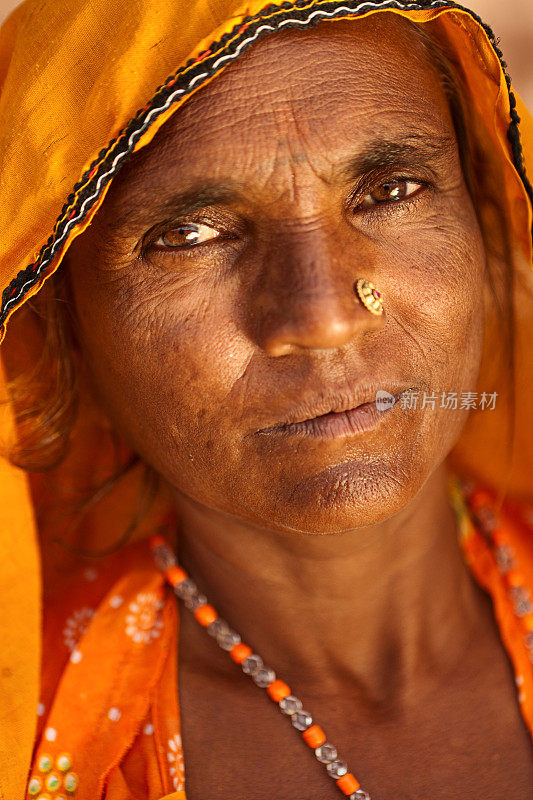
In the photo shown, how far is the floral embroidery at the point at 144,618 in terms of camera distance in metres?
1.67

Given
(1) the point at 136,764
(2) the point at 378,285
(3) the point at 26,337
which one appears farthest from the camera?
(3) the point at 26,337

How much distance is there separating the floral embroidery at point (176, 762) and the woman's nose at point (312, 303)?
29.4 inches

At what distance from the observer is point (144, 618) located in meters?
1.70

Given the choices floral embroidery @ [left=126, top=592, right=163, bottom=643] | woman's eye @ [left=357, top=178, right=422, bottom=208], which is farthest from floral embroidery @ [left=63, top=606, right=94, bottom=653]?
woman's eye @ [left=357, top=178, right=422, bottom=208]

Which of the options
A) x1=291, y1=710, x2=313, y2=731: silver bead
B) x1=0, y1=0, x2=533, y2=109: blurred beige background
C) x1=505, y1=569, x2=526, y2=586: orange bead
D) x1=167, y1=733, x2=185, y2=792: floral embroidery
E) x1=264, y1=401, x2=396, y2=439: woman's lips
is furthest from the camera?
x1=0, y1=0, x2=533, y2=109: blurred beige background

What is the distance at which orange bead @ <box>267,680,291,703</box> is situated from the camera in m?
1.61

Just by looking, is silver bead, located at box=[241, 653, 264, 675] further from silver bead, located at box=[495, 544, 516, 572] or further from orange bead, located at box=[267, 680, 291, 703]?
silver bead, located at box=[495, 544, 516, 572]

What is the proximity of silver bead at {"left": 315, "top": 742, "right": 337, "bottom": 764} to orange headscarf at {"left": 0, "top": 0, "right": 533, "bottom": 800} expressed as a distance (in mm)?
256

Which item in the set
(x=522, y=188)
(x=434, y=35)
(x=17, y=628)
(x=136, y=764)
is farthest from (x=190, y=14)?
(x=136, y=764)

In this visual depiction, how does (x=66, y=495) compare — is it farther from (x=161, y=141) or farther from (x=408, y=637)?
(x=161, y=141)

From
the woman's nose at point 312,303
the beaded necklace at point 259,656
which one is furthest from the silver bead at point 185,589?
the woman's nose at point 312,303

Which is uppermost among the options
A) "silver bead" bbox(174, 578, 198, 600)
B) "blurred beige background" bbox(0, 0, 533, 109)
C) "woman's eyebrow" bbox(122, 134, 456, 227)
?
"blurred beige background" bbox(0, 0, 533, 109)

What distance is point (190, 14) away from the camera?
1170 mm

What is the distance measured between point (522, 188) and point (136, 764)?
1.20 m
